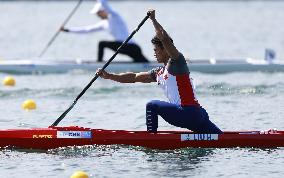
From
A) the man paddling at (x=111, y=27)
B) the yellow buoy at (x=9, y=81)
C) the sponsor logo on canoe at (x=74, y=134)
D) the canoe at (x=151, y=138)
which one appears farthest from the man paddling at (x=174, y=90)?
the yellow buoy at (x=9, y=81)

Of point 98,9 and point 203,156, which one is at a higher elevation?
point 98,9

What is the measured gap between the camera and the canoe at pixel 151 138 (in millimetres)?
14953

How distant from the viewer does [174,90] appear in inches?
577

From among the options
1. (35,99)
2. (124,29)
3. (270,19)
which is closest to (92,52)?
(124,29)

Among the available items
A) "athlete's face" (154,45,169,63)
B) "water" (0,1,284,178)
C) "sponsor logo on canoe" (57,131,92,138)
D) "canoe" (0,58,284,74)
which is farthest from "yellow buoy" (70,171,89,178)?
"canoe" (0,58,284,74)

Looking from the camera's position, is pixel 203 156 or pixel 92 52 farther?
pixel 92 52

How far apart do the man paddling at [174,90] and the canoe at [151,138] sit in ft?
0.45

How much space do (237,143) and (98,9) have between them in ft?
31.7

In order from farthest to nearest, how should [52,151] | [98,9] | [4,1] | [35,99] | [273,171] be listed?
[4,1] < [98,9] < [35,99] < [52,151] < [273,171]

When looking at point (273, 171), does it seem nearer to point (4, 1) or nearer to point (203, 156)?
point (203, 156)

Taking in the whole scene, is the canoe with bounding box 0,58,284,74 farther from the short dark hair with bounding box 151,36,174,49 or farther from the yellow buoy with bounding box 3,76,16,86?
the short dark hair with bounding box 151,36,174,49

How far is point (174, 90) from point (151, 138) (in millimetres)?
851

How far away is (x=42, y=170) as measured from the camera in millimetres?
14211

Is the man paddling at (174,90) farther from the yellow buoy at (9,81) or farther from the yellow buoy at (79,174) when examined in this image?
the yellow buoy at (9,81)
